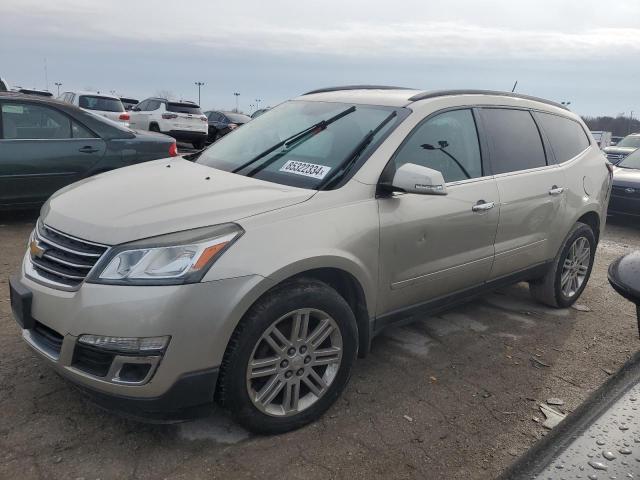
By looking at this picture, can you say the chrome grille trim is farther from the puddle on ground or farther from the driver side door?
the driver side door

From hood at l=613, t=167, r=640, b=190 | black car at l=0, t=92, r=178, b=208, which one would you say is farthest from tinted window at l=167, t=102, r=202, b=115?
hood at l=613, t=167, r=640, b=190

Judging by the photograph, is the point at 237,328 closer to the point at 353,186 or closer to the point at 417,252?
the point at 353,186

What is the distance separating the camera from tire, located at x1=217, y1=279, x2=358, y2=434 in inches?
94.8

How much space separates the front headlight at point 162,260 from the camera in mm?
2256

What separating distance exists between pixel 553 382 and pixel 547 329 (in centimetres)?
94

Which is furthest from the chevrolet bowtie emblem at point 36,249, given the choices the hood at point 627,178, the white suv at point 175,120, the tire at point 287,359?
the white suv at point 175,120

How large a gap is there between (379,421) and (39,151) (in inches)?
197

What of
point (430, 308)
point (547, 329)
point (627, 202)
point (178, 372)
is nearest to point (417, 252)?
point (430, 308)

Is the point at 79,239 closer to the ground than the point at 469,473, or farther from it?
farther from it

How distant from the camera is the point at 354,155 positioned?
3041 mm

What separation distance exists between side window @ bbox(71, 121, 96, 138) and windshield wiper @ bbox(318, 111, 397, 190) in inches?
171

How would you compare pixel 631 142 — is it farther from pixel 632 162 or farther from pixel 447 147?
pixel 447 147

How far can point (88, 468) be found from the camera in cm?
234

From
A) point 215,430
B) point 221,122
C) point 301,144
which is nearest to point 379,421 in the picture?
point 215,430
